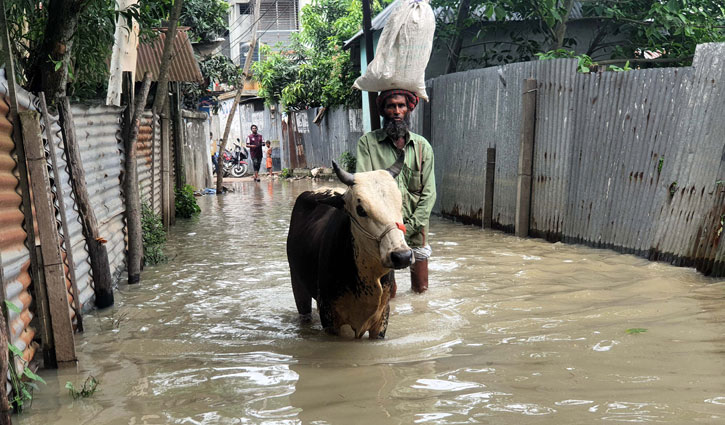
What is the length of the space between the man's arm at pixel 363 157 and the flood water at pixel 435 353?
125cm

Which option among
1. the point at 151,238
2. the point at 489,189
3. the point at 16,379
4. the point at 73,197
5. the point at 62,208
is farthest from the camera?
the point at 489,189

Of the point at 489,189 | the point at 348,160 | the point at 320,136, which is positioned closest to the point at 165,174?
the point at 489,189

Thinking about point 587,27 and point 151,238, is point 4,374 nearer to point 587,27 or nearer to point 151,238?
point 151,238

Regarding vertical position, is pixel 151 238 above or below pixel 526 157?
below

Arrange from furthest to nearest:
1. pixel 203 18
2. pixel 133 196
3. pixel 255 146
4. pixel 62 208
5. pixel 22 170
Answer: pixel 255 146, pixel 203 18, pixel 133 196, pixel 62 208, pixel 22 170

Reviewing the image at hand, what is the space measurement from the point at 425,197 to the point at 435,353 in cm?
178

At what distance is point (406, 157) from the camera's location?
580 cm

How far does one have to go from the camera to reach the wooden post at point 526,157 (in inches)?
349

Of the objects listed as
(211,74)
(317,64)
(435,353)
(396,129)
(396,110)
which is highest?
(317,64)

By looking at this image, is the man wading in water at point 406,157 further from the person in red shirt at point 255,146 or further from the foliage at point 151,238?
the person in red shirt at point 255,146

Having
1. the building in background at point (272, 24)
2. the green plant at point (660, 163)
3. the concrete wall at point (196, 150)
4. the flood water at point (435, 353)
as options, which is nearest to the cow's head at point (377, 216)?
the flood water at point (435, 353)

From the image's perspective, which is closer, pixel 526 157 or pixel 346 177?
pixel 346 177

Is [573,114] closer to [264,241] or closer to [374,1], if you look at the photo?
[264,241]

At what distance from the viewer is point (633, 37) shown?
41.2 feet
